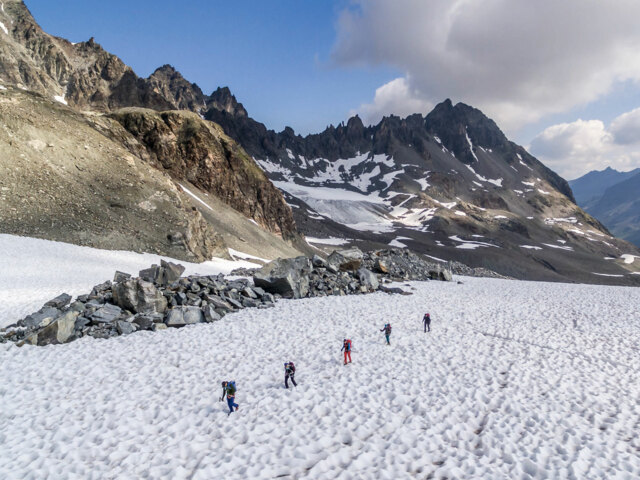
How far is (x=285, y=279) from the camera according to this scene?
2347 cm

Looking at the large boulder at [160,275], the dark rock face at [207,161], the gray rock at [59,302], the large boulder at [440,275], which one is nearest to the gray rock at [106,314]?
the gray rock at [59,302]

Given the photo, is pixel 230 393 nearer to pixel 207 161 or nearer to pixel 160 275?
pixel 160 275

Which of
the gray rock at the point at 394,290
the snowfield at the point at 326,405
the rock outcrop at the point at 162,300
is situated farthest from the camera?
the gray rock at the point at 394,290

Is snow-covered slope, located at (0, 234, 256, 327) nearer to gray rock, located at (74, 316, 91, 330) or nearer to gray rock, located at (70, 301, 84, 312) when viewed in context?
gray rock, located at (70, 301, 84, 312)

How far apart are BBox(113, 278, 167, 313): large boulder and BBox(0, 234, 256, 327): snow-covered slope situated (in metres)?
4.97

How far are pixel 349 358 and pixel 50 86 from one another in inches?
4980

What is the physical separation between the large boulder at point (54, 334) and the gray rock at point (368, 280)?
19474 mm

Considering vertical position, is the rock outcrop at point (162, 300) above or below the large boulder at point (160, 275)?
below

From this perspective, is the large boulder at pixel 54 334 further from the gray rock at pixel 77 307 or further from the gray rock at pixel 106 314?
the gray rock at pixel 77 307

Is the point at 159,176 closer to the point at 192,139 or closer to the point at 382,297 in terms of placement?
the point at 192,139

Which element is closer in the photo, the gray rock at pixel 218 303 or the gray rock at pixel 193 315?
the gray rock at pixel 193 315

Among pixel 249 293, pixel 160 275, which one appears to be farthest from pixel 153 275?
pixel 249 293

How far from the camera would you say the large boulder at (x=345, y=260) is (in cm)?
2933

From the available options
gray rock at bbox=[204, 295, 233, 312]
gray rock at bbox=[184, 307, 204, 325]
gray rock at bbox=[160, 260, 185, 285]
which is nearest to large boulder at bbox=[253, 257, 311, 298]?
gray rock at bbox=[204, 295, 233, 312]
